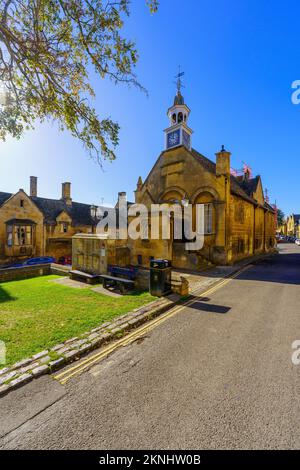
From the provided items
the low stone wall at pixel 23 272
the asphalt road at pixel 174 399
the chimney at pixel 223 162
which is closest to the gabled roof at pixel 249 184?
the chimney at pixel 223 162

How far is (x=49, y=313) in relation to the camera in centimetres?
694

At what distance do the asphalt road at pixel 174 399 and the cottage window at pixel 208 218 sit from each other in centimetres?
1341

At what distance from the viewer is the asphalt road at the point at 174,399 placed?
272cm

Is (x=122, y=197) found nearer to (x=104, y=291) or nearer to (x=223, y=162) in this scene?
(x=223, y=162)

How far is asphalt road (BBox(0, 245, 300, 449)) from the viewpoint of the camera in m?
2.72

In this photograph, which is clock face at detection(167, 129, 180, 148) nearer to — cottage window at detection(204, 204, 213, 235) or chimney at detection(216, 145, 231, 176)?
chimney at detection(216, 145, 231, 176)

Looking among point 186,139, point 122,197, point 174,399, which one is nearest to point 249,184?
point 186,139

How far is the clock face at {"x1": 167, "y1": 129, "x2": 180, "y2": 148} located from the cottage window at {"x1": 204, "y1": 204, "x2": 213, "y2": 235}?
762 centimetres

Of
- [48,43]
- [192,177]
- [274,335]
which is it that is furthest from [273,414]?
[192,177]

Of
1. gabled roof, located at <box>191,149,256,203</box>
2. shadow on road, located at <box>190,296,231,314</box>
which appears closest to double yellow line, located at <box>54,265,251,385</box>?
shadow on road, located at <box>190,296,231,314</box>

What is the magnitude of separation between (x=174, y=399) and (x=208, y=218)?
54.7 feet

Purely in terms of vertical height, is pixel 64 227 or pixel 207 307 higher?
pixel 64 227

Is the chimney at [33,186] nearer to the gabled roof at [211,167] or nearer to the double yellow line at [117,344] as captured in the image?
the gabled roof at [211,167]
